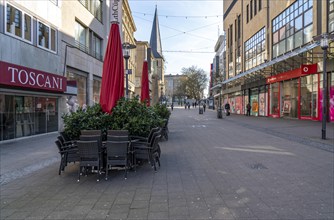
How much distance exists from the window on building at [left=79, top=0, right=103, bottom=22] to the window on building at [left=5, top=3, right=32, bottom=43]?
7.47 metres

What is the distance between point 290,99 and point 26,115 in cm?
2183

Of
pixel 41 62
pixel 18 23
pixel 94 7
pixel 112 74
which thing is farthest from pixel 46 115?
pixel 94 7

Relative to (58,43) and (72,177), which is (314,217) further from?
(58,43)

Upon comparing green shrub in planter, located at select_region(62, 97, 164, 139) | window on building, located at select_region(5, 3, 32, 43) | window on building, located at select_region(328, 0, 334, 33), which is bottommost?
green shrub in planter, located at select_region(62, 97, 164, 139)

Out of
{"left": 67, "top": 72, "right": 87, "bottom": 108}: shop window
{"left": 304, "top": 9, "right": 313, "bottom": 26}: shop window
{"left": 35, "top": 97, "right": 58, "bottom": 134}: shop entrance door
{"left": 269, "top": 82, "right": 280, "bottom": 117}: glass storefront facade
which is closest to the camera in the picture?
{"left": 35, "top": 97, "right": 58, "bottom": 134}: shop entrance door

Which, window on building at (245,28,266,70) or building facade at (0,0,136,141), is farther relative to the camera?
window on building at (245,28,266,70)

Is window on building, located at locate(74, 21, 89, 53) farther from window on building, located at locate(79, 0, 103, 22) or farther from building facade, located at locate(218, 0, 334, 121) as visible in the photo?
building facade, located at locate(218, 0, 334, 121)

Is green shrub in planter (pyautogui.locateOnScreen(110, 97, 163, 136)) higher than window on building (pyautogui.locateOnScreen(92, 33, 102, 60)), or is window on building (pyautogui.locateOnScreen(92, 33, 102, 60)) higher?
window on building (pyautogui.locateOnScreen(92, 33, 102, 60))

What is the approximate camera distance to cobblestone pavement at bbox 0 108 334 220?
4035mm

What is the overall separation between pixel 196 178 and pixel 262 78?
2824cm

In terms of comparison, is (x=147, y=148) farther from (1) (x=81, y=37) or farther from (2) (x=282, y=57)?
(2) (x=282, y=57)

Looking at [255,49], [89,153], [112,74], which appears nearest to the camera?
[89,153]

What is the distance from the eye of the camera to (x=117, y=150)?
5.75m

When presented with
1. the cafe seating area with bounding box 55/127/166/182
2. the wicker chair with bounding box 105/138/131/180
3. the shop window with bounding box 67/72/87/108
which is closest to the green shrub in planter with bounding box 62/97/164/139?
the cafe seating area with bounding box 55/127/166/182
